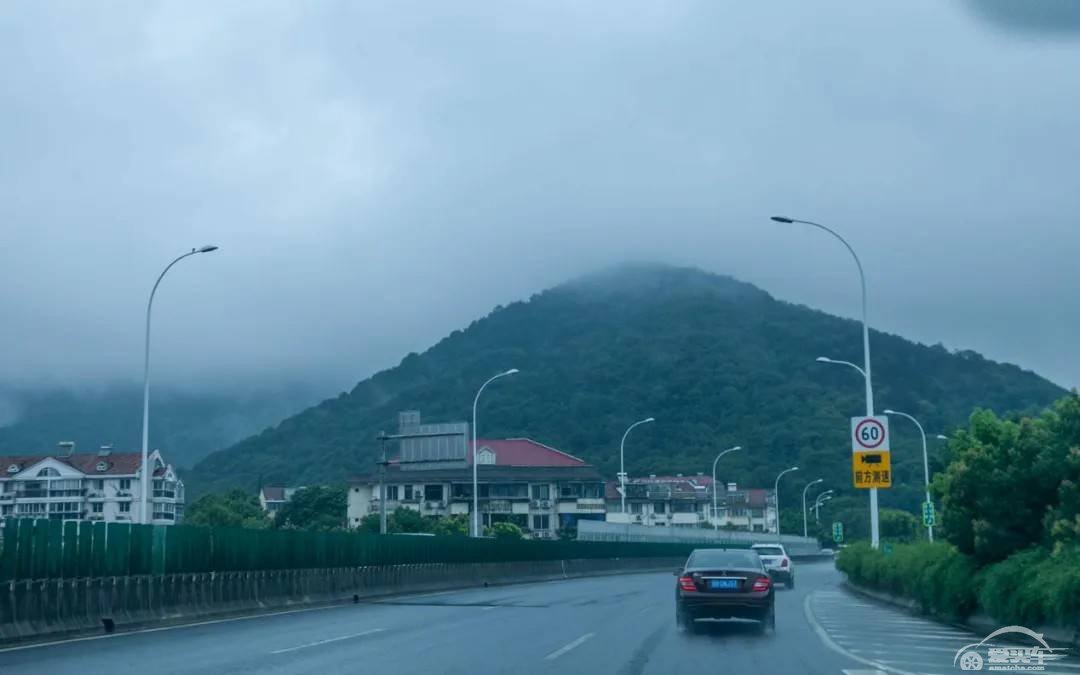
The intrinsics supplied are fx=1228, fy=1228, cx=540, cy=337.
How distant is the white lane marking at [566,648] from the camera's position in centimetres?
1728

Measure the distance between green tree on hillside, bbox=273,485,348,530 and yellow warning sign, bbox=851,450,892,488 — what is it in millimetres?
49065

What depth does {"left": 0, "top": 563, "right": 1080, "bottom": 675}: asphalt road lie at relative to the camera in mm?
16016

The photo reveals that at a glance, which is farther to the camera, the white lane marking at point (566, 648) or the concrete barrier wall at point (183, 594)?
the concrete barrier wall at point (183, 594)

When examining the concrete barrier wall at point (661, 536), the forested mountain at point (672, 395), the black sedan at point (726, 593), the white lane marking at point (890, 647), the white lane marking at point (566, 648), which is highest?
the forested mountain at point (672, 395)

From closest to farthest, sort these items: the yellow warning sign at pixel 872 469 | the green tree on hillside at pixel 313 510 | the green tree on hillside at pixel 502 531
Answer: the yellow warning sign at pixel 872 469, the green tree on hillside at pixel 313 510, the green tree on hillside at pixel 502 531

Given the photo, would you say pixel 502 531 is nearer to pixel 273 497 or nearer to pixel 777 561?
pixel 273 497

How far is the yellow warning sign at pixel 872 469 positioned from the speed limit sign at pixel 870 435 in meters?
0.14

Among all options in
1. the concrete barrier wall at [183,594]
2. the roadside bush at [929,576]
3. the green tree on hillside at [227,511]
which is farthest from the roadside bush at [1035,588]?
the green tree on hillside at [227,511]

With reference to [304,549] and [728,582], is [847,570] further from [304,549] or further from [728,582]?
[728,582]

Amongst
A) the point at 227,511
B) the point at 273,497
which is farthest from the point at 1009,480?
the point at 273,497

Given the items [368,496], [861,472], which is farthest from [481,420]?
[861,472]

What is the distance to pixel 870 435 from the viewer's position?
1278 inches

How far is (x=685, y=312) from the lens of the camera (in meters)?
166

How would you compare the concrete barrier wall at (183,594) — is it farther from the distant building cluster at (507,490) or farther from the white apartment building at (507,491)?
the white apartment building at (507,491)
